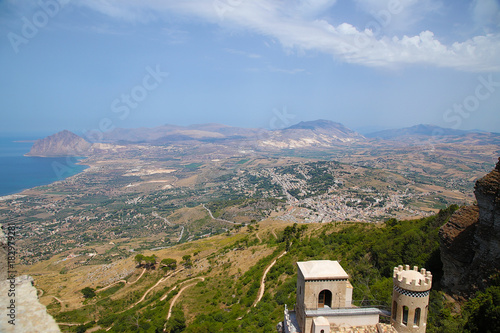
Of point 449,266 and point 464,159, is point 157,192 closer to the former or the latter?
point 449,266

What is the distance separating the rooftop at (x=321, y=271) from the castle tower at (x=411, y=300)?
1967 mm

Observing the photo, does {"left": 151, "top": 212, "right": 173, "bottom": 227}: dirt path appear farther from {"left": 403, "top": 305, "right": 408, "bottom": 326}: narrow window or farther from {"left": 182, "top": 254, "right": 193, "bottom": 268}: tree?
{"left": 403, "top": 305, "right": 408, "bottom": 326}: narrow window

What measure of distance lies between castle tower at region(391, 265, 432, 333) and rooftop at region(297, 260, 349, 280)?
6.45ft

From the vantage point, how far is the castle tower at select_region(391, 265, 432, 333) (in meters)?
9.80

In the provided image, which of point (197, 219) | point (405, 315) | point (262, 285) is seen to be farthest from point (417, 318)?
point (197, 219)

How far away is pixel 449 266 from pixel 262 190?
110 metres

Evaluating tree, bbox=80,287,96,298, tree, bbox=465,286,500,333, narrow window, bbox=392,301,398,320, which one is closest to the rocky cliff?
tree, bbox=465,286,500,333

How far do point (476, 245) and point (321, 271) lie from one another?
8238 mm

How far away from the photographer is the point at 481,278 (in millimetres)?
13039

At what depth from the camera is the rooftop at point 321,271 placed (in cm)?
1140

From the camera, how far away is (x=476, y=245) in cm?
1360

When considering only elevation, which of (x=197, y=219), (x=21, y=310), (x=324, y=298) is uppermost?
(x=21, y=310)

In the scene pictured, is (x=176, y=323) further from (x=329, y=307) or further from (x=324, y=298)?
(x=329, y=307)

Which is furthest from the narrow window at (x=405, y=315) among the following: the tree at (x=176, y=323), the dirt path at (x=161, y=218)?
the dirt path at (x=161, y=218)
